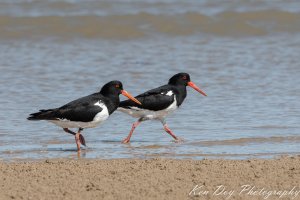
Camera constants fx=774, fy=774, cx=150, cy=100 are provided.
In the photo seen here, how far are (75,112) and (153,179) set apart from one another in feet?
8.65

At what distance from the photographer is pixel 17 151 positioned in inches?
354

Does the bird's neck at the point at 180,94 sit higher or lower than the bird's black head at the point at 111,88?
lower

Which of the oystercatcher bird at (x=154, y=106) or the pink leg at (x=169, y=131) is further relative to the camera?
the oystercatcher bird at (x=154, y=106)

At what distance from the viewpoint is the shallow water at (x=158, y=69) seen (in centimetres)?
957

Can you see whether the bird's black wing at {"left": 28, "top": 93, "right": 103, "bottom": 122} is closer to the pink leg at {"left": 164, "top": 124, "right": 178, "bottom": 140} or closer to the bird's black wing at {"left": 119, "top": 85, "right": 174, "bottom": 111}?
the bird's black wing at {"left": 119, "top": 85, "right": 174, "bottom": 111}

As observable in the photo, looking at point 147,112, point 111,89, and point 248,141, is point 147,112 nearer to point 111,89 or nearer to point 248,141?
point 111,89

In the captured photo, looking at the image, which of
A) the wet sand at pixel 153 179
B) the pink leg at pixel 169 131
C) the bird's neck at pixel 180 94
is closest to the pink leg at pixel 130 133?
the pink leg at pixel 169 131

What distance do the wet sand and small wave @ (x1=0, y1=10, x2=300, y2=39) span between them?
9878 millimetres

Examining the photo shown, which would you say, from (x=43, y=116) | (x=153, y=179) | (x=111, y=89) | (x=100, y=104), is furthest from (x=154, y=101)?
(x=153, y=179)

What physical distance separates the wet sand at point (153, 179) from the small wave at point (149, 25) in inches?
389

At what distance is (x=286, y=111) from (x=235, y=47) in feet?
18.0

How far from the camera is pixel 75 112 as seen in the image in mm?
9531

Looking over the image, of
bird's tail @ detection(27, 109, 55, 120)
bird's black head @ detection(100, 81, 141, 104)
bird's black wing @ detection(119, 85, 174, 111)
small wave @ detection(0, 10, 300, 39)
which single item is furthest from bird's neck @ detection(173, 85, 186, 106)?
small wave @ detection(0, 10, 300, 39)

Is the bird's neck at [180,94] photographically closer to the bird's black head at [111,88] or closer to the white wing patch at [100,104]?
the bird's black head at [111,88]
